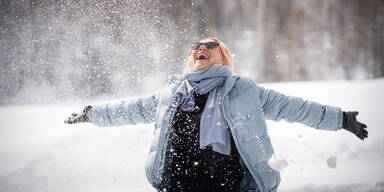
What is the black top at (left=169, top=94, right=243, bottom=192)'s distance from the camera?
4.32 ft

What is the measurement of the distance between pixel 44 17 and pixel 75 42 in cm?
75

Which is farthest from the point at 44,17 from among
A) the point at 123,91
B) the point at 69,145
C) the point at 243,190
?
the point at 243,190

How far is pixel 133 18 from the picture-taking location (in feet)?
15.1

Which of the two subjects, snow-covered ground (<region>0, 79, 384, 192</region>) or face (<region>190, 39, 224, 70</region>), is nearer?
face (<region>190, 39, 224, 70</region>)

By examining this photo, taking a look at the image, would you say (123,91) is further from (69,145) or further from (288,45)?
(288,45)

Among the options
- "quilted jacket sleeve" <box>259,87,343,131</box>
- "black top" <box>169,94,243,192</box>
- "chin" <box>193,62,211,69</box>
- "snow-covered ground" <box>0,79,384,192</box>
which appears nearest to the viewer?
"black top" <box>169,94,243,192</box>

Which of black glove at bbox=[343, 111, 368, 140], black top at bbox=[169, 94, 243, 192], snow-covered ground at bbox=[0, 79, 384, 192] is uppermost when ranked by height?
black glove at bbox=[343, 111, 368, 140]

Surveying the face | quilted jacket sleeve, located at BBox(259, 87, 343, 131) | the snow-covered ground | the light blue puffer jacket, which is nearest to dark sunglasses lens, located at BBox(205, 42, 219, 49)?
the face

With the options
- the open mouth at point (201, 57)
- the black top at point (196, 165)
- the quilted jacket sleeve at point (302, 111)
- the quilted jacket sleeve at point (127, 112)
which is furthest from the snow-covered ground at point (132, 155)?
the open mouth at point (201, 57)

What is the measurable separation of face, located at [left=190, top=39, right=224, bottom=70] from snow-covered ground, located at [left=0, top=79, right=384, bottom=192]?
0.86 meters

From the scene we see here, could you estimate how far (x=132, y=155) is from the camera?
2.73 meters

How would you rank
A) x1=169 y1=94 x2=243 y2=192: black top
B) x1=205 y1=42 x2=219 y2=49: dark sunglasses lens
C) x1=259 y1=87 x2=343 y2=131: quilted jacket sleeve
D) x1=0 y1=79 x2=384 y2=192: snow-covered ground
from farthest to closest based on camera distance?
x1=0 y1=79 x2=384 y2=192: snow-covered ground, x1=205 y1=42 x2=219 y2=49: dark sunglasses lens, x1=259 y1=87 x2=343 y2=131: quilted jacket sleeve, x1=169 y1=94 x2=243 y2=192: black top

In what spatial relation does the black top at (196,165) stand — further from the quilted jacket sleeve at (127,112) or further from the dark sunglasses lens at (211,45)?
the dark sunglasses lens at (211,45)

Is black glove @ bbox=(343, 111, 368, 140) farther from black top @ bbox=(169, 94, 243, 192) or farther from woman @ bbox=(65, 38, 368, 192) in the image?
black top @ bbox=(169, 94, 243, 192)
